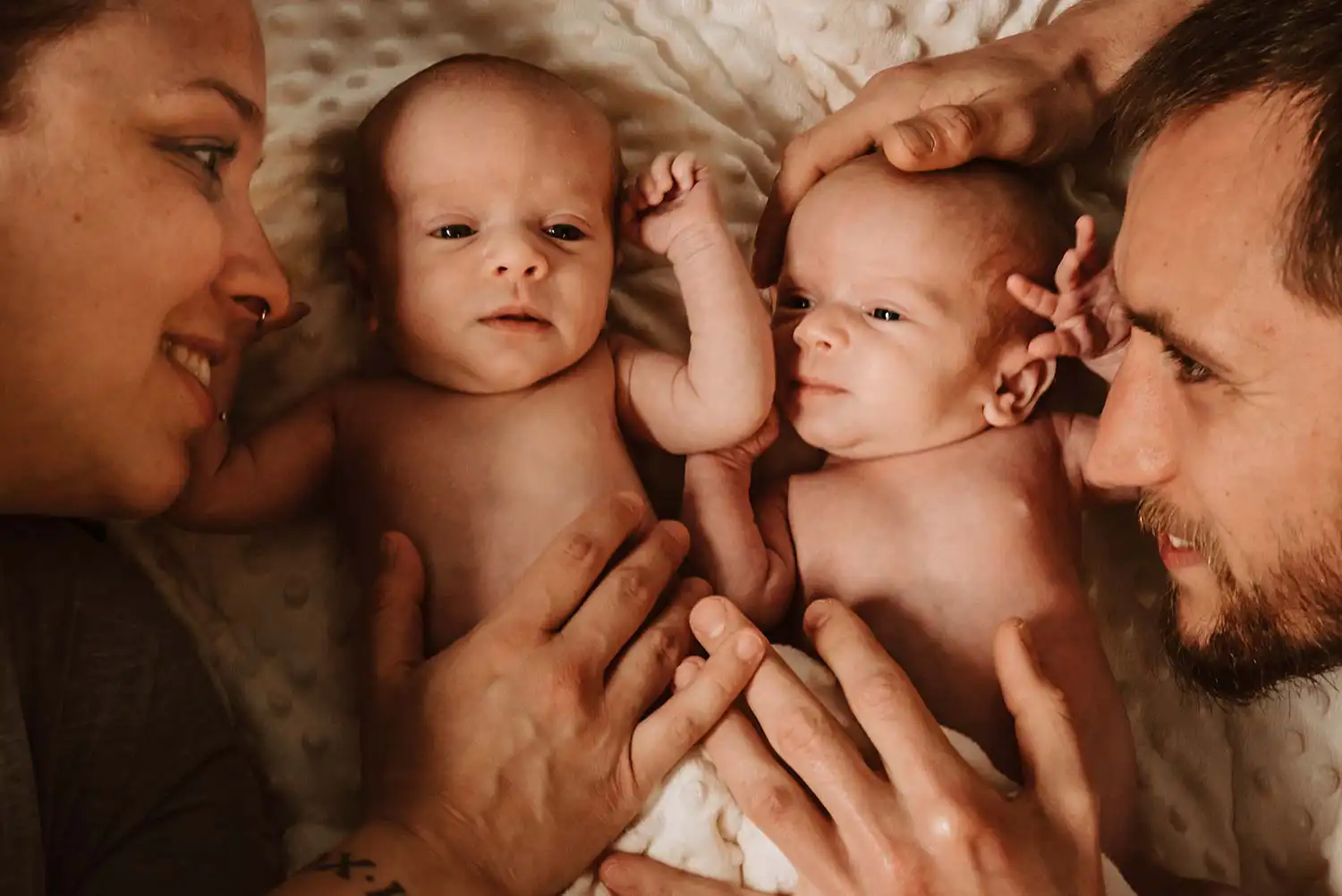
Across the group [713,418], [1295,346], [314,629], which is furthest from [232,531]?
[1295,346]

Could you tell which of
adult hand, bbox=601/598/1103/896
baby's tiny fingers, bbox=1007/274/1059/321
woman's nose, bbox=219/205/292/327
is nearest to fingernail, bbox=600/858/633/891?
adult hand, bbox=601/598/1103/896

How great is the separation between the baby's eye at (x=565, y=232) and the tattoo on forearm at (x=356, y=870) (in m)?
0.62

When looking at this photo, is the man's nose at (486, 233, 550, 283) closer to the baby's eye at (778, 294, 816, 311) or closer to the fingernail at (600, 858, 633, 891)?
the baby's eye at (778, 294, 816, 311)

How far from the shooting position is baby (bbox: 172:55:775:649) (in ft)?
3.72

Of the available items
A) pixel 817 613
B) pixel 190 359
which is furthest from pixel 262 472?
pixel 817 613

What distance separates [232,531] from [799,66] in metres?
0.88

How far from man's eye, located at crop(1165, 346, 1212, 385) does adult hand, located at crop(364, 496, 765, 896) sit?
16.8 inches

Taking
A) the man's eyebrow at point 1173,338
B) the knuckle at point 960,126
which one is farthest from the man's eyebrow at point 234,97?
the man's eyebrow at point 1173,338

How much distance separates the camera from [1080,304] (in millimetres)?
1245

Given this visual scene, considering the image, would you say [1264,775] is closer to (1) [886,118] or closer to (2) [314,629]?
(1) [886,118]

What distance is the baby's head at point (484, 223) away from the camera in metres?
1.13

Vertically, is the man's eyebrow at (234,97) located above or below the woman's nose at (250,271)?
above

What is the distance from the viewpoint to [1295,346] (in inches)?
33.2

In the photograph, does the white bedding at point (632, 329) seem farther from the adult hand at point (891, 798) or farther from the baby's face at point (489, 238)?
the adult hand at point (891, 798)
